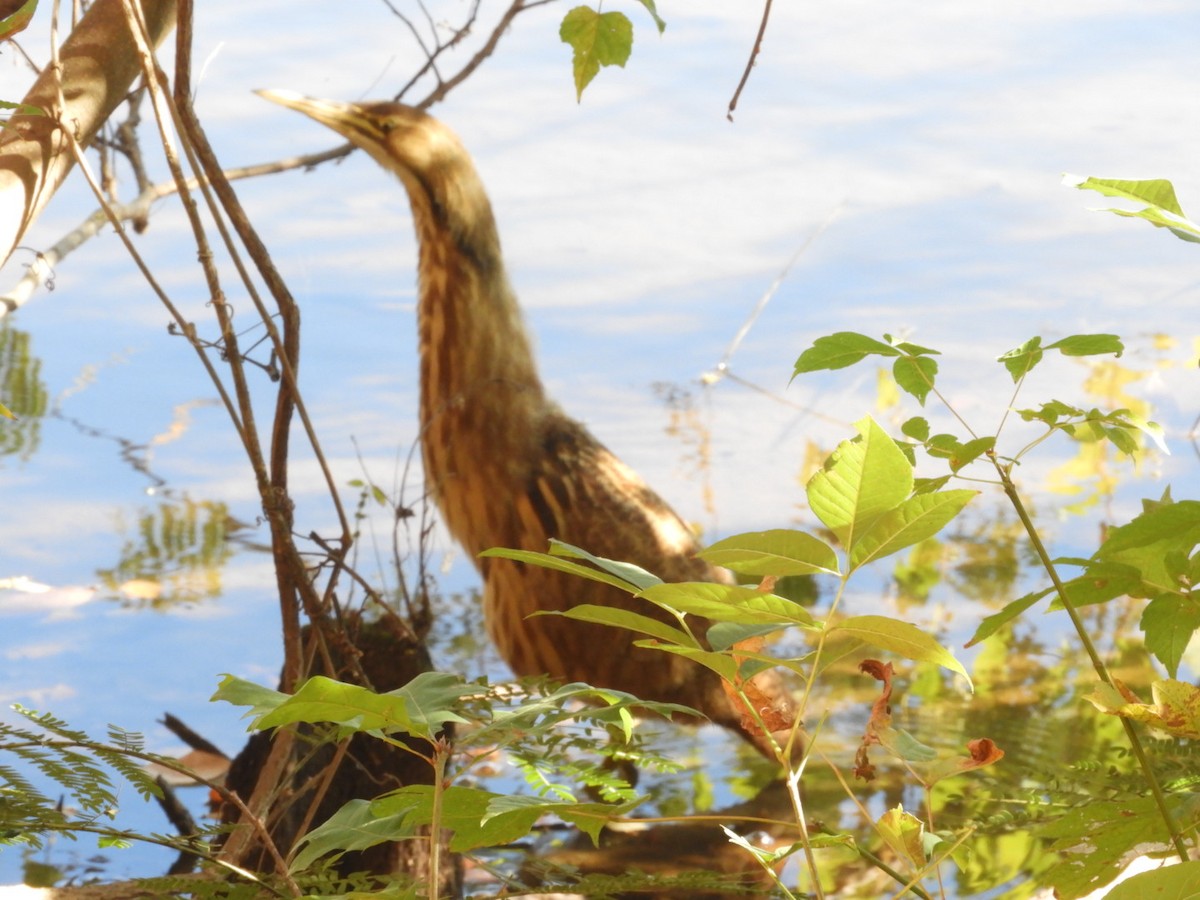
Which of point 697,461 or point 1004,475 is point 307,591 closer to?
point 1004,475

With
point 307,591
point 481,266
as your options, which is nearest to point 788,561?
point 307,591

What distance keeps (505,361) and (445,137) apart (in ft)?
0.86

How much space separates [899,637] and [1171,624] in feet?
0.46

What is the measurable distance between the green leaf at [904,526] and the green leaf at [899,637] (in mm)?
14

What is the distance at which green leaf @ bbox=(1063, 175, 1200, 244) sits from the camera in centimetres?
36

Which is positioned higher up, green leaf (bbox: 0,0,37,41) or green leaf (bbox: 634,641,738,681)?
green leaf (bbox: 0,0,37,41)

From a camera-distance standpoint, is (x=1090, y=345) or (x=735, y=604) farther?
(x=1090, y=345)

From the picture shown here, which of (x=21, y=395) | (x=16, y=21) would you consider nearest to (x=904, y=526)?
(x=16, y=21)

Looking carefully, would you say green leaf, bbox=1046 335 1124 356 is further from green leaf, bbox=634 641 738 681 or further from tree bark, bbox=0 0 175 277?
tree bark, bbox=0 0 175 277

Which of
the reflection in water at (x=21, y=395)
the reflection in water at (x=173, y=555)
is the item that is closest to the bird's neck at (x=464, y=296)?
the reflection in water at (x=173, y=555)

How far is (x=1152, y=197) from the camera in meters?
0.37

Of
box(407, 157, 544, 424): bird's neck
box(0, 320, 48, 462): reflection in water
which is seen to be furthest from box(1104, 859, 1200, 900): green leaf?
box(0, 320, 48, 462): reflection in water

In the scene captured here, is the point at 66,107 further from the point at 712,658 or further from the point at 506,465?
the point at 506,465

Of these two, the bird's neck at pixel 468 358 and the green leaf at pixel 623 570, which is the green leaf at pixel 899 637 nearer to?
the green leaf at pixel 623 570
